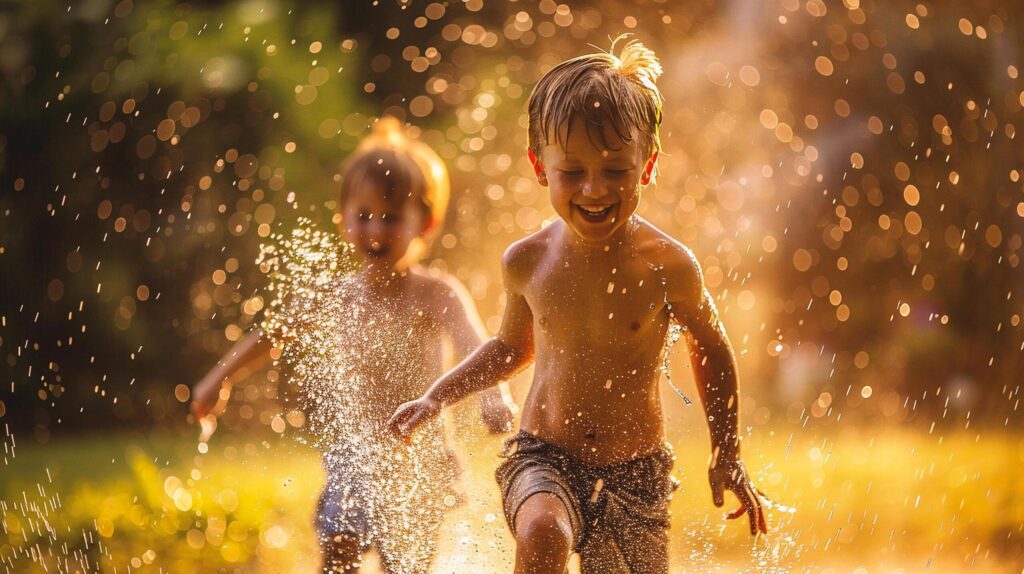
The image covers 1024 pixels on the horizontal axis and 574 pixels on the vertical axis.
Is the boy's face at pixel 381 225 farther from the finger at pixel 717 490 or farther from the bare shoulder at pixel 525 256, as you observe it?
the finger at pixel 717 490

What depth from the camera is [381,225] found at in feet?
7.32

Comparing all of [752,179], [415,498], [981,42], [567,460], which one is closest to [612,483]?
[567,460]

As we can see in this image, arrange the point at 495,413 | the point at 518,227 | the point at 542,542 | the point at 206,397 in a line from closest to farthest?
the point at 542,542 → the point at 495,413 → the point at 206,397 → the point at 518,227

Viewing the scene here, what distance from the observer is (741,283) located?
3125 mm

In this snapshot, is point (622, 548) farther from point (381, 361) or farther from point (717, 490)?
point (381, 361)

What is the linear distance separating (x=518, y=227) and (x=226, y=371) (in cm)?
117

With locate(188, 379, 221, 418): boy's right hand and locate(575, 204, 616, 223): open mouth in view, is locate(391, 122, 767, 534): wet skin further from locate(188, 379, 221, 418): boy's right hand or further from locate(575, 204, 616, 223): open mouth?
locate(188, 379, 221, 418): boy's right hand

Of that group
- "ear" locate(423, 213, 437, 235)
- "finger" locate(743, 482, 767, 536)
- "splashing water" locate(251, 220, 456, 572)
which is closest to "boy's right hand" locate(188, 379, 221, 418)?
"splashing water" locate(251, 220, 456, 572)

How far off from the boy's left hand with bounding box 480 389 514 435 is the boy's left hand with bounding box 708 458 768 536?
482 millimetres

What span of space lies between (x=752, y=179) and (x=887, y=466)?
1046mm

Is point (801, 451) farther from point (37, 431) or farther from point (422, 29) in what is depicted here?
point (37, 431)

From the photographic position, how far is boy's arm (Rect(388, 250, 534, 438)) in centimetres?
173

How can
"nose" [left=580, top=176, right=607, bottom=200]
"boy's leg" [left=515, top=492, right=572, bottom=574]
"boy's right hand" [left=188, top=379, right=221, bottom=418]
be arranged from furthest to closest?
"boy's right hand" [left=188, top=379, right=221, bottom=418] → "nose" [left=580, top=176, right=607, bottom=200] → "boy's leg" [left=515, top=492, right=572, bottom=574]

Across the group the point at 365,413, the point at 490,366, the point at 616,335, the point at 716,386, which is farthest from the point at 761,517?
the point at 365,413
